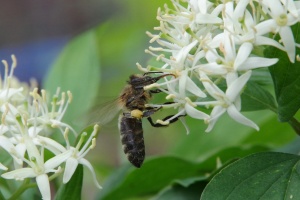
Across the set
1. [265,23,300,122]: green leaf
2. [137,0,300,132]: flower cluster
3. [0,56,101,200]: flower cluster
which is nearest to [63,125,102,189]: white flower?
[0,56,101,200]: flower cluster

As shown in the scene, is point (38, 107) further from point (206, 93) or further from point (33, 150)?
point (206, 93)

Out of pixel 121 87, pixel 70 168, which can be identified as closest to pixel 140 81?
pixel 70 168

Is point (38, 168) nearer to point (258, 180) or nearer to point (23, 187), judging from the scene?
point (23, 187)

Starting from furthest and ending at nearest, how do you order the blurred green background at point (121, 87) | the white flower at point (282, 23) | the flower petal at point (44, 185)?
the blurred green background at point (121, 87) < the flower petal at point (44, 185) < the white flower at point (282, 23)

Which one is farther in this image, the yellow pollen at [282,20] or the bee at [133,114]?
the bee at [133,114]

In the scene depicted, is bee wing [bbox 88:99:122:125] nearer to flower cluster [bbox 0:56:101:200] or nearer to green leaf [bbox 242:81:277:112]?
flower cluster [bbox 0:56:101:200]

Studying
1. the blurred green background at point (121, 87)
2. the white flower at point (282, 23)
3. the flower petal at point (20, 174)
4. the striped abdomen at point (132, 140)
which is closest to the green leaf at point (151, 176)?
the blurred green background at point (121, 87)

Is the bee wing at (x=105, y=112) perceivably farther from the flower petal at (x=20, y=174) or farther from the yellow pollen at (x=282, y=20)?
the yellow pollen at (x=282, y=20)
